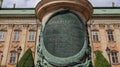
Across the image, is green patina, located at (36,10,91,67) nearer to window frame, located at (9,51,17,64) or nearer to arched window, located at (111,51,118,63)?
arched window, located at (111,51,118,63)

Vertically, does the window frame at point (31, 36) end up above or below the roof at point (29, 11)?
below

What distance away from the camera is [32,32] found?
31.7 metres

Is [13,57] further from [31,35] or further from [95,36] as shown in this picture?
[95,36]

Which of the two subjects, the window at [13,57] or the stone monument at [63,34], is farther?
the window at [13,57]

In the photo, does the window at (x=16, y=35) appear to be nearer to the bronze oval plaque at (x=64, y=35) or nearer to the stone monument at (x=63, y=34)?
the stone monument at (x=63, y=34)

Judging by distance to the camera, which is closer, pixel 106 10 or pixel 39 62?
pixel 39 62

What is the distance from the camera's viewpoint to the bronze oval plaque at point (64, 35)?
8250 millimetres

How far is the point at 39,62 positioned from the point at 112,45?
23.3m

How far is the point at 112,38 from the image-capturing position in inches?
1219

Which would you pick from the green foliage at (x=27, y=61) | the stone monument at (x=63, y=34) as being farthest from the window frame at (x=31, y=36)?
the stone monument at (x=63, y=34)

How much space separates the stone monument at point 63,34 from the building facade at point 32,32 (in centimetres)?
2065

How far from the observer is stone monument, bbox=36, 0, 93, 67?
317 inches

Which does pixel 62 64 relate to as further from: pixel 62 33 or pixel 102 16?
pixel 102 16

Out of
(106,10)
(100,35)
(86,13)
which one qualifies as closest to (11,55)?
(100,35)
